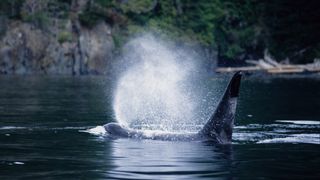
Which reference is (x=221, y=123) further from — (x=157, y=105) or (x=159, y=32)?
(x=159, y=32)

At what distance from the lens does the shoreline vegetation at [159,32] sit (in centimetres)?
10406

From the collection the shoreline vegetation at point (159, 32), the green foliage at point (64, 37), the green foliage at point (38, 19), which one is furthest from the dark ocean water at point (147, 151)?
the green foliage at point (38, 19)

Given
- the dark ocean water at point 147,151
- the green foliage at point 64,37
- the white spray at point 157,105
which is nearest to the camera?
the dark ocean water at point 147,151

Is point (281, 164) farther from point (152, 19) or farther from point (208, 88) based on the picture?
point (152, 19)

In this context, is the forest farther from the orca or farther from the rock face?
the orca

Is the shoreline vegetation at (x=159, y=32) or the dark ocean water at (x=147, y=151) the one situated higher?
the shoreline vegetation at (x=159, y=32)

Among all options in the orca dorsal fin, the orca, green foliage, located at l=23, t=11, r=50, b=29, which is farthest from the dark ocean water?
green foliage, located at l=23, t=11, r=50, b=29

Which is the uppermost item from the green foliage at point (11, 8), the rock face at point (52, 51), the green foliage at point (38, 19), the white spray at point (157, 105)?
the green foliage at point (11, 8)

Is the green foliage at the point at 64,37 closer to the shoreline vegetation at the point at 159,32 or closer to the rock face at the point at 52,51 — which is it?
the rock face at the point at 52,51

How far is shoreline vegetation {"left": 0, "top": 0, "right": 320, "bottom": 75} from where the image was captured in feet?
341

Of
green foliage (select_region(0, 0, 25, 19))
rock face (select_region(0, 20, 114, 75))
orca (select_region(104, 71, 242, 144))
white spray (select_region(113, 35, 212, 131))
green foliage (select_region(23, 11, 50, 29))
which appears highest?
green foliage (select_region(0, 0, 25, 19))

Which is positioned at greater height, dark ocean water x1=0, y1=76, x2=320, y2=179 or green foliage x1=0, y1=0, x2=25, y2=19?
green foliage x1=0, y1=0, x2=25, y2=19

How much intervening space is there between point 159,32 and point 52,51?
1792cm

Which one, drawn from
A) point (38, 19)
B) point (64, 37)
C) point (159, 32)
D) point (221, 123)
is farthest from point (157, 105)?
point (159, 32)
